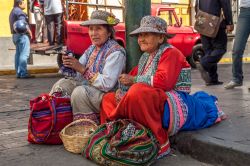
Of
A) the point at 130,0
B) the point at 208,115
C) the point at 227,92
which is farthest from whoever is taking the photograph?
the point at 227,92

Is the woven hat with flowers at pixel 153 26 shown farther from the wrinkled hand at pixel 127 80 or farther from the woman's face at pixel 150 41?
the wrinkled hand at pixel 127 80

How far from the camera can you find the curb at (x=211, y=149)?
359 centimetres

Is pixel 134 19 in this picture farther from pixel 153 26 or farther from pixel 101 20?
pixel 153 26

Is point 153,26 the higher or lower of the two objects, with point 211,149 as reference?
higher

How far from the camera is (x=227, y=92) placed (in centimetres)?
660

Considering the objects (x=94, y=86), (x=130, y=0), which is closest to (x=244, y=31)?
(x=130, y=0)

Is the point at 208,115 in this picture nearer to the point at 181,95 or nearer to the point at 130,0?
the point at 181,95

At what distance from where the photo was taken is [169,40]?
1252 centimetres

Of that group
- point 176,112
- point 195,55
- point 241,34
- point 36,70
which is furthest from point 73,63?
point 195,55

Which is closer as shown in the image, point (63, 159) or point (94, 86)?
point (63, 159)

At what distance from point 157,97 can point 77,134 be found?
87 centimetres

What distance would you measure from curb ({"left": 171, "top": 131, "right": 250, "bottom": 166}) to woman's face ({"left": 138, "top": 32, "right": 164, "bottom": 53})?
80 cm

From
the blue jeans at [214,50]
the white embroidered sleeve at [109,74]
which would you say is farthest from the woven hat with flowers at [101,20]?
the blue jeans at [214,50]

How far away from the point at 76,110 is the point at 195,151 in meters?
1.17
